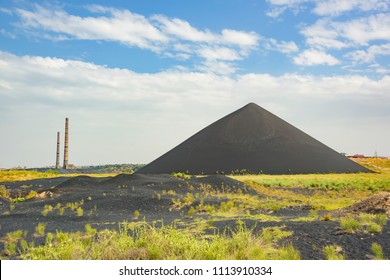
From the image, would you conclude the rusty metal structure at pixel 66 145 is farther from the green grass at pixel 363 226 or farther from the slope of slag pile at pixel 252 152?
the green grass at pixel 363 226

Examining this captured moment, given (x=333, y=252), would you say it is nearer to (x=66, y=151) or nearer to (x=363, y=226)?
(x=363, y=226)

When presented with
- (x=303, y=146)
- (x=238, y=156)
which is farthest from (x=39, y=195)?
(x=303, y=146)

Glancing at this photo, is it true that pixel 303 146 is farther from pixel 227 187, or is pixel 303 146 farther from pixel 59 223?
pixel 59 223

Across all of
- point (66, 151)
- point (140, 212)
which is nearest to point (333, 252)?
point (140, 212)

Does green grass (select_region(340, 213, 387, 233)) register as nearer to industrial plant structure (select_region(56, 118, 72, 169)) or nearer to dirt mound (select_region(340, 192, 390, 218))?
dirt mound (select_region(340, 192, 390, 218))

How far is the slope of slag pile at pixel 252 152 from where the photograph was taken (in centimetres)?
4362

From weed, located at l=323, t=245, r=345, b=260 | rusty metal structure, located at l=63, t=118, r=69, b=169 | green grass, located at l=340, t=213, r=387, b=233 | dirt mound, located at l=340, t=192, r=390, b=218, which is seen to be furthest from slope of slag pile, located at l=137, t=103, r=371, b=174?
weed, located at l=323, t=245, r=345, b=260

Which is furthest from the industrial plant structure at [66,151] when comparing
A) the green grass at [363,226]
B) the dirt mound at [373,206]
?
the green grass at [363,226]

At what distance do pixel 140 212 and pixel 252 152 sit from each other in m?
29.7

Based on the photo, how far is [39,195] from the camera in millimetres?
23578

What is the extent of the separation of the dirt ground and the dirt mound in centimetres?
154

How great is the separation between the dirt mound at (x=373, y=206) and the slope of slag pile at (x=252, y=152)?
27.3 m

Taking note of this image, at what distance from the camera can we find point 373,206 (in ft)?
46.8

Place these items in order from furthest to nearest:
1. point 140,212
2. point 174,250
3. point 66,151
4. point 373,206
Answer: point 66,151 → point 140,212 → point 373,206 → point 174,250
